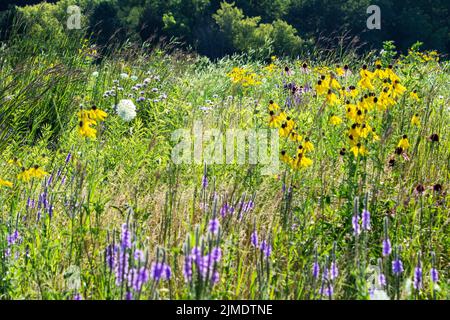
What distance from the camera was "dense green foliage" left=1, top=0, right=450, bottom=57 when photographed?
96.4ft

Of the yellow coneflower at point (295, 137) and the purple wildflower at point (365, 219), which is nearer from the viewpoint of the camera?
the purple wildflower at point (365, 219)

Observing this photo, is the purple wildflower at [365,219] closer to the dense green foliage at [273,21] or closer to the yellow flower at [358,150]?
the yellow flower at [358,150]

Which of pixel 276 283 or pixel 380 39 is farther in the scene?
pixel 380 39

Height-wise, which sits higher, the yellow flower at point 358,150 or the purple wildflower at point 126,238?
the yellow flower at point 358,150

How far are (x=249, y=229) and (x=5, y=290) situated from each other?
1.04 meters

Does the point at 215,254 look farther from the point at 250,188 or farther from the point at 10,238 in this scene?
the point at 250,188

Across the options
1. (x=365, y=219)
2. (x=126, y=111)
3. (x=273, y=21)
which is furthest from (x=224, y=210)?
(x=273, y=21)

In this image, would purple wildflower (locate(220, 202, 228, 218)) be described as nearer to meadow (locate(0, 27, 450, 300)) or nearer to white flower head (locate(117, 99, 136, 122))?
meadow (locate(0, 27, 450, 300))

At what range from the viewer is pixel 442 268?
2758 mm

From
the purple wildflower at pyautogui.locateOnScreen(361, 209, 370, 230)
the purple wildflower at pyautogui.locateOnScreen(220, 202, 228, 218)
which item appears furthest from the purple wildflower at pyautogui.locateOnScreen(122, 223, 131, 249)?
the purple wildflower at pyautogui.locateOnScreen(361, 209, 370, 230)

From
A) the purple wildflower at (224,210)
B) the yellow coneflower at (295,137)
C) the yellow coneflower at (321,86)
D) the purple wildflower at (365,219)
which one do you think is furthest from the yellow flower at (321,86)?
the purple wildflower at (365,219)

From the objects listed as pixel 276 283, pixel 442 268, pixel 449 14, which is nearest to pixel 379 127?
pixel 442 268

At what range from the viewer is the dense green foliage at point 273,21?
29375 mm

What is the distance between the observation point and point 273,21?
104ft
